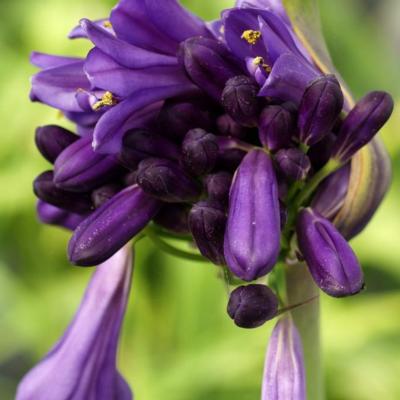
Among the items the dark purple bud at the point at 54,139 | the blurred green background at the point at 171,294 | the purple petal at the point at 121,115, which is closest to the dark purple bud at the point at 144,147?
the purple petal at the point at 121,115

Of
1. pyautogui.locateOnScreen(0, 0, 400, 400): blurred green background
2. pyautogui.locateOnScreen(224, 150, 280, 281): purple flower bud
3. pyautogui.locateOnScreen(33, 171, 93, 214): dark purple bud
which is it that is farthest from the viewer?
pyautogui.locateOnScreen(0, 0, 400, 400): blurred green background

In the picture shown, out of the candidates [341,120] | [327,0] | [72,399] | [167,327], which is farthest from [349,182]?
[327,0]

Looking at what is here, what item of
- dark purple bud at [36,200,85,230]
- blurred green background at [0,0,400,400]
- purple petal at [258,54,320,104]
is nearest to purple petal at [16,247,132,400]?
dark purple bud at [36,200,85,230]

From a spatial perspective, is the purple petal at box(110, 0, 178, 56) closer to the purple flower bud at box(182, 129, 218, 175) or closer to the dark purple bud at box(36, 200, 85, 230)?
the purple flower bud at box(182, 129, 218, 175)

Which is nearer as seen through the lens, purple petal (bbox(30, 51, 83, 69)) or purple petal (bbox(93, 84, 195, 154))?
purple petal (bbox(93, 84, 195, 154))

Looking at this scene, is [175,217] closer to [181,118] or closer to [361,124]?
[181,118]

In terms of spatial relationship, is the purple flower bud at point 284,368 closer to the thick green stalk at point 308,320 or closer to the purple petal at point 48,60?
the thick green stalk at point 308,320
